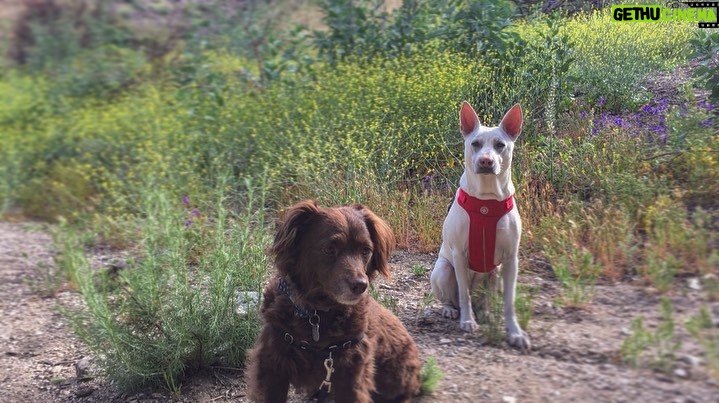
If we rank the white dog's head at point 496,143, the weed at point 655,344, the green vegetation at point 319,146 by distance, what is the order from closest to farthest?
the weed at point 655,344
the white dog's head at point 496,143
the green vegetation at point 319,146

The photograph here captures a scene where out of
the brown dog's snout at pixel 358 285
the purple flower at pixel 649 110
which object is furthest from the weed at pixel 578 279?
the purple flower at pixel 649 110

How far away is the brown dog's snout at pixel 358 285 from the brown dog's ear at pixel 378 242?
1.12ft

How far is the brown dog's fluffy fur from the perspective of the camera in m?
3.47

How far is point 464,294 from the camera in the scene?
14.8ft

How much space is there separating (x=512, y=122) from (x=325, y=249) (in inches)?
58.8

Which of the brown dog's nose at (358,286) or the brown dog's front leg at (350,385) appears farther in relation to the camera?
the brown dog's front leg at (350,385)

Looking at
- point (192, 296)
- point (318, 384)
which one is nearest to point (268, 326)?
point (318, 384)

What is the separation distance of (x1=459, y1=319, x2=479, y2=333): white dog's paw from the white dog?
221 mm

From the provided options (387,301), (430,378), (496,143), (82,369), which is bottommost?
(82,369)

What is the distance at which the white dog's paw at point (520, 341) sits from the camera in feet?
13.5

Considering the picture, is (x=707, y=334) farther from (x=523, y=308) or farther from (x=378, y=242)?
(x=378, y=242)

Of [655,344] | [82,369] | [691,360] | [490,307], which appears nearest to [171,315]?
[82,369]

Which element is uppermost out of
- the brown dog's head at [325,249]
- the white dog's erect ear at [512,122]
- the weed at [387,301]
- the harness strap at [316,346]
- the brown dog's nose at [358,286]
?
the white dog's erect ear at [512,122]

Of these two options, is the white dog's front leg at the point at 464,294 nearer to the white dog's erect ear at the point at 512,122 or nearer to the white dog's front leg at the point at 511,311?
the white dog's front leg at the point at 511,311
